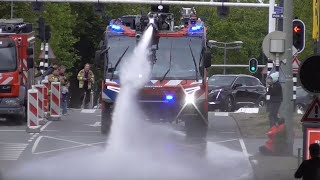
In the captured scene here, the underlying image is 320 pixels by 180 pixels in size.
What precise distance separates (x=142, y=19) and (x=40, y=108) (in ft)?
Answer: 15.4

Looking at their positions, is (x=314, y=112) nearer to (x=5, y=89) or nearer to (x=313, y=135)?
(x=313, y=135)

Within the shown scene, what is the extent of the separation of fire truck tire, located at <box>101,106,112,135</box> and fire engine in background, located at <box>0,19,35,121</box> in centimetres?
375

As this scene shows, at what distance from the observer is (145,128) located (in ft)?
76.0

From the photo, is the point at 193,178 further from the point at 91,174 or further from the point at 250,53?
the point at 250,53

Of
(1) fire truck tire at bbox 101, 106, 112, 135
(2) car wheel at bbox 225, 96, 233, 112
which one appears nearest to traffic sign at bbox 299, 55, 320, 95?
→ (1) fire truck tire at bbox 101, 106, 112, 135

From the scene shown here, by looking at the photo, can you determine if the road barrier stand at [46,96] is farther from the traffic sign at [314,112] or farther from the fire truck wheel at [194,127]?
the traffic sign at [314,112]

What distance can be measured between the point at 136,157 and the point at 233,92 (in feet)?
74.0

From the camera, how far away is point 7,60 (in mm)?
28703

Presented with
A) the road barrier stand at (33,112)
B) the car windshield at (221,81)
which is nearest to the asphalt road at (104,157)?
the road barrier stand at (33,112)

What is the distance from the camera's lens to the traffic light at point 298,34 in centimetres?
2215

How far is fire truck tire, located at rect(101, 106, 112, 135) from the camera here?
25.2 meters

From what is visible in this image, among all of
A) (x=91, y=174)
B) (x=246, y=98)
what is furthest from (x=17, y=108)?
(x=246, y=98)

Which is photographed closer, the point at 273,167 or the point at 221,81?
the point at 273,167

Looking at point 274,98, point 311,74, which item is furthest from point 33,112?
point 311,74
